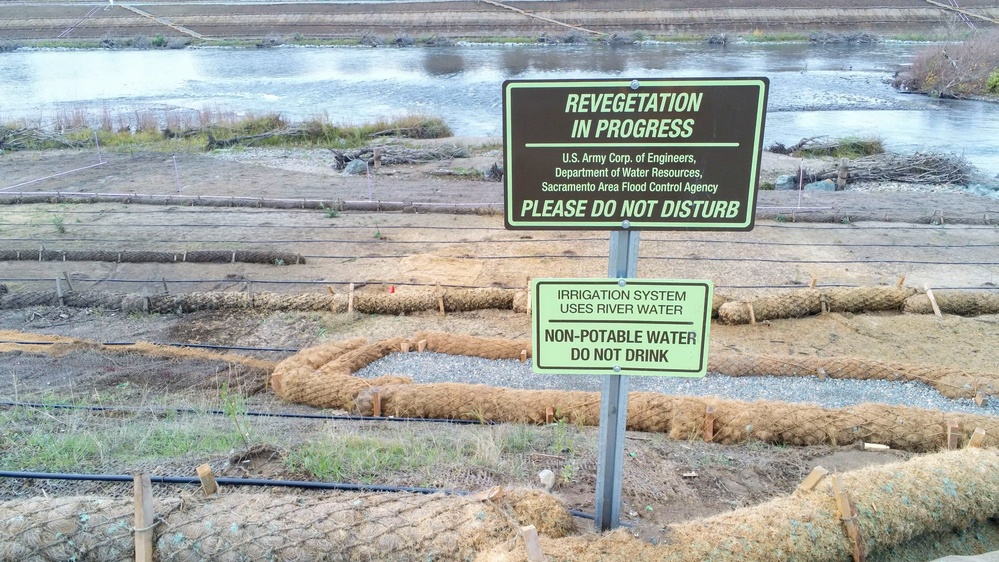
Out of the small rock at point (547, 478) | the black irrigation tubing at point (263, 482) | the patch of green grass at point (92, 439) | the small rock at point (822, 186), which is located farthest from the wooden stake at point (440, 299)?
the small rock at point (822, 186)

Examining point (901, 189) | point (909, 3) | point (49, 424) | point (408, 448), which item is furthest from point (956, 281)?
point (909, 3)

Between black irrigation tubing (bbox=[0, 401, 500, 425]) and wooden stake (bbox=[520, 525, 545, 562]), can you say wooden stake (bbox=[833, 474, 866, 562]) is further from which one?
black irrigation tubing (bbox=[0, 401, 500, 425])

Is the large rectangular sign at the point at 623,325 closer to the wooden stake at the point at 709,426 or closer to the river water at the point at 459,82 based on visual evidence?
the wooden stake at the point at 709,426

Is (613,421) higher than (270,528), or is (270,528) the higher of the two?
(613,421)

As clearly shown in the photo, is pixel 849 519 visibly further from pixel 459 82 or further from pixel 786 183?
pixel 459 82

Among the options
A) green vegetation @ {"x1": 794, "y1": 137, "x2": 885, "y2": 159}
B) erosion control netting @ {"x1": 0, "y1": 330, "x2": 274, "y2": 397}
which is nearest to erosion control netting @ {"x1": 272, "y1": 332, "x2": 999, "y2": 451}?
erosion control netting @ {"x1": 0, "y1": 330, "x2": 274, "y2": 397}

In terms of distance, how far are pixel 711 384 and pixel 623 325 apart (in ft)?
16.4

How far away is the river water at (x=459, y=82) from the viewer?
28.1 metres

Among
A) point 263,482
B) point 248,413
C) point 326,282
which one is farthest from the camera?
point 326,282

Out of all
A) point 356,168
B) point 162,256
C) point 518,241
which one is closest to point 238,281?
point 162,256

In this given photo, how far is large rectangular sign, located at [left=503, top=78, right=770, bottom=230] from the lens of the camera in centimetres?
284

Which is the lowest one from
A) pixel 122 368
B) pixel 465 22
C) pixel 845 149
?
pixel 122 368

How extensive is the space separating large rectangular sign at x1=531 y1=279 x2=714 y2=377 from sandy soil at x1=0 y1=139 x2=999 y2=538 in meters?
0.93

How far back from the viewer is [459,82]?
39.2 m
